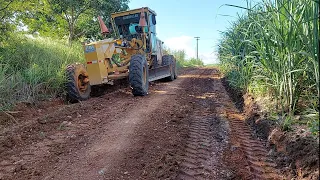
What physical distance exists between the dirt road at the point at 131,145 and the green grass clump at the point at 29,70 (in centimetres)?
43

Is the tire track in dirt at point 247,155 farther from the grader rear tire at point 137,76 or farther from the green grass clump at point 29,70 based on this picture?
the green grass clump at point 29,70

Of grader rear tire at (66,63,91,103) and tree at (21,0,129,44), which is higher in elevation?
tree at (21,0,129,44)

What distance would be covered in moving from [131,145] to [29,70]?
3.92 meters

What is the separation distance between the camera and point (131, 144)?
3254 mm

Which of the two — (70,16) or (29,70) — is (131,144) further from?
(70,16)

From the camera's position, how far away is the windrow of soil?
226cm

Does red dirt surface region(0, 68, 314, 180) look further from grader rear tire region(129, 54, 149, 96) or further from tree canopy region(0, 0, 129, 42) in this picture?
tree canopy region(0, 0, 129, 42)

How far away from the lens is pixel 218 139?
3.44 metres

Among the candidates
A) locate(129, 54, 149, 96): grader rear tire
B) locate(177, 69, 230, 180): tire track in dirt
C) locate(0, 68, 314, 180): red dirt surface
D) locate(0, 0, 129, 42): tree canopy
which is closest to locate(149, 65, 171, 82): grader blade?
locate(129, 54, 149, 96): grader rear tire

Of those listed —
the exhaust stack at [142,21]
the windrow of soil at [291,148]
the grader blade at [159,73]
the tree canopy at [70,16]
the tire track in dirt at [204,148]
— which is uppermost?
the tree canopy at [70,16]

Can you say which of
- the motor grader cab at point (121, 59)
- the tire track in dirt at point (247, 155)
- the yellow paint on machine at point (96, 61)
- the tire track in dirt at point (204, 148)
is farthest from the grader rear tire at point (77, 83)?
the tire track in dirt at point (247, 155)

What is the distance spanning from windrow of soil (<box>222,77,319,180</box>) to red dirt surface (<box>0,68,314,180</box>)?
0.35 ft

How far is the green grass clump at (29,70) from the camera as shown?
5236 millimetres

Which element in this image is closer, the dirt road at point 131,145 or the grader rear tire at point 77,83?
the dirt road at point 131,145
